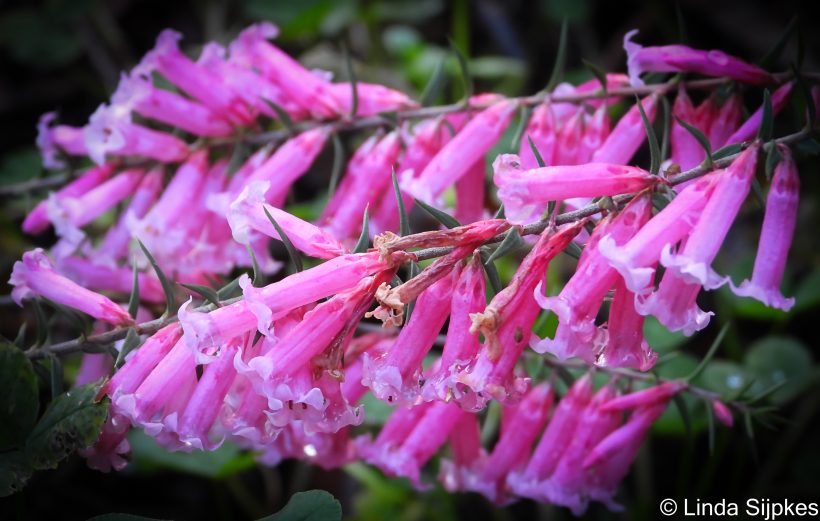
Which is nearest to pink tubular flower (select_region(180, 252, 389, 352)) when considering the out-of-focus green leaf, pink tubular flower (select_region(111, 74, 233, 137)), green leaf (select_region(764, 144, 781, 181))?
green leaf (select_region(764, 144, 781, 181))

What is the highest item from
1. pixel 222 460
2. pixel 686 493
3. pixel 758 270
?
pixel 758 270

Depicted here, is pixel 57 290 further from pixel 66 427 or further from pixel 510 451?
pixel 510 451

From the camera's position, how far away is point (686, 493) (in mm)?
2430

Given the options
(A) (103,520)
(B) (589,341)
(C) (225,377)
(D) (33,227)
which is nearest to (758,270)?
(B) (589,341)

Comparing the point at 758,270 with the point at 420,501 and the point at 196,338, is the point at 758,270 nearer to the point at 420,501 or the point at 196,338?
the point at 196,338

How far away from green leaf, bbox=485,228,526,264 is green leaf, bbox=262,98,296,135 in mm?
777

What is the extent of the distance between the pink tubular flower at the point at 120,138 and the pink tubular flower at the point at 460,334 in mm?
968

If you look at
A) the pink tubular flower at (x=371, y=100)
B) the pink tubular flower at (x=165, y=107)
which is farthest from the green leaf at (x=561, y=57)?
the pink tubular flower at (x=165, y=107)

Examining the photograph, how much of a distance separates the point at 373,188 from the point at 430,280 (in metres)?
0.68

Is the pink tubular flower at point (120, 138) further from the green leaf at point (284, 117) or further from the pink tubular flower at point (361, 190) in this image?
the pink tubular flower at point (361, 190)

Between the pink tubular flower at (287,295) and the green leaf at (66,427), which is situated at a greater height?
the pink tubular flower at (287,295)

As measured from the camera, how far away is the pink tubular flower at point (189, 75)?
1831mm

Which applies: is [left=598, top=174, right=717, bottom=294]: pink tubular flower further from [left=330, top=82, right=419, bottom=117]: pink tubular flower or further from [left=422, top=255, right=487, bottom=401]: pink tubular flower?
[left=330, top=82, right=419, bottom=117]: pink tubular flower

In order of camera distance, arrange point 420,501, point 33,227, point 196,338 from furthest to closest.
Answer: point 420,501 < point 33,227 < point 196,338
